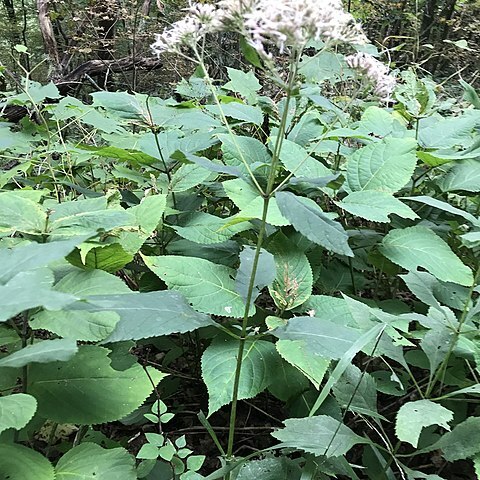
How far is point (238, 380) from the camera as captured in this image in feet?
2.77

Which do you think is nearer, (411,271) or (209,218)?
(411,271)

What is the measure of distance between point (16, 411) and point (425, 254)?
0.97m

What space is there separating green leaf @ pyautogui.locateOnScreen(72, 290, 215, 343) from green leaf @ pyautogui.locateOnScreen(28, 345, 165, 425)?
0.16m

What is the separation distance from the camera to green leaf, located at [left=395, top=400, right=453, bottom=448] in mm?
741

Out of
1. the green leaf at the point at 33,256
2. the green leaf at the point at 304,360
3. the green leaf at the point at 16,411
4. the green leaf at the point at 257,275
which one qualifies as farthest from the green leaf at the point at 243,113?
the green leaf at the point at 16,411

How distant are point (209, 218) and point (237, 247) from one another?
12 centimetres

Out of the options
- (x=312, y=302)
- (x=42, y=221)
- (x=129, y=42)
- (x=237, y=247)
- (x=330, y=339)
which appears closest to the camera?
(x=330, y=339)

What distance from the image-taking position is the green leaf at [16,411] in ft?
2.03

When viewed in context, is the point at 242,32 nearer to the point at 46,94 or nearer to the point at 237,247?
the point at 237,247

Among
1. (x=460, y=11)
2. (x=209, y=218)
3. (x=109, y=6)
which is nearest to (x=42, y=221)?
(x=209, y=218)

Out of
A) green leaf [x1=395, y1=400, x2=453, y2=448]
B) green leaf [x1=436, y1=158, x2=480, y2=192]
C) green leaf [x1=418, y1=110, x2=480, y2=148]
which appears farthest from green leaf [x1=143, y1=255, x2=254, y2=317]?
green leaf [x1=418, y1=110, x2=480, y2=148]

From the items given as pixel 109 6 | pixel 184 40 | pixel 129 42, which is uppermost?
pixel 184 40

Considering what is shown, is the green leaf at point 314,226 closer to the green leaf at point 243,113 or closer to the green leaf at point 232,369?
the green leaf at point 232,369

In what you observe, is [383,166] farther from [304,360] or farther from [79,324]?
[79,324]
